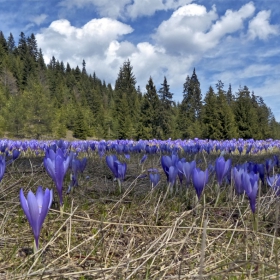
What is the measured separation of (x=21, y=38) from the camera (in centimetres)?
7944

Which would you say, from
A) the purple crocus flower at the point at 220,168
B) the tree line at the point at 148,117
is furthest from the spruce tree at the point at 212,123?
the purple crocus flower at the point at 220,168

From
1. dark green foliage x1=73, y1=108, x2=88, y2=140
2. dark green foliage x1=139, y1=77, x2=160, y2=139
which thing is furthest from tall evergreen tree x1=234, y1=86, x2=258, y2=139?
dark green foliage x1=73, y1=108, x2=88, y2=140

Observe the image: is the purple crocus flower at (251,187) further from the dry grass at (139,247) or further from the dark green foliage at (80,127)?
the dark green foliage at (80,127)

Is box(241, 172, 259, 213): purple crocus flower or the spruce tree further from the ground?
the spruce tree

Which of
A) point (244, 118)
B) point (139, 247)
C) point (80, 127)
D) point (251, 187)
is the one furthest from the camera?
point (80, 127)

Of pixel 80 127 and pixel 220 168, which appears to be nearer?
pixel 220 168

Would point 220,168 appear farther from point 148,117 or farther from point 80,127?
point 80,127

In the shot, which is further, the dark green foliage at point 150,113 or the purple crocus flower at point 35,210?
the dark green foliage at point 150,113

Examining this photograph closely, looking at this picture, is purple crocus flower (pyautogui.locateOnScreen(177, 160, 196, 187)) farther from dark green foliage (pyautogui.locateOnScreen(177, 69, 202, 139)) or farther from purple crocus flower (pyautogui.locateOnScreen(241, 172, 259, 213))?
dark green foliage (pyautogui.locateOnScreen(177, 69, 202, 139))

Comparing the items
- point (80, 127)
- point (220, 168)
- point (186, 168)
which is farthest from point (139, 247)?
point (80, 127)

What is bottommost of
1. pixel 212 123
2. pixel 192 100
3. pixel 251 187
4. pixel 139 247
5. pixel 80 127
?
pixel 139 247

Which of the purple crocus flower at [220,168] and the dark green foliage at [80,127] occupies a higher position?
the dark green foliage at [80,127]

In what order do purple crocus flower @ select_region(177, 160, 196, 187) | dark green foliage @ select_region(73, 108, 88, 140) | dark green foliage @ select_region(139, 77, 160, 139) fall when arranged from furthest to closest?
dark green foliage @ select_region(73, 108, 88, 140)
dark green foliage @ select_region(139, 77, 160, 139)
purple crocus flower @ select_region(177, 160, 196, 187)

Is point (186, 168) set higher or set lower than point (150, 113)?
lower
